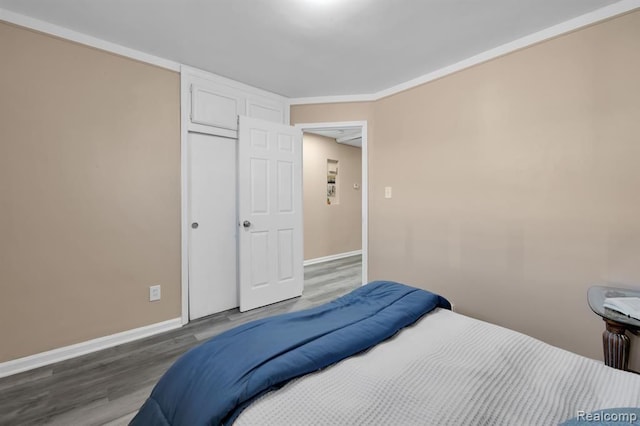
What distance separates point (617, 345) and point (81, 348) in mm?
3467

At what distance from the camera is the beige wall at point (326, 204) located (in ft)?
16.2

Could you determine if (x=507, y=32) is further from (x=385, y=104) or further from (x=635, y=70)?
(x=385, y=104)

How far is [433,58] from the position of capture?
2.49 m

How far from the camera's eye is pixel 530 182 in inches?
84.4

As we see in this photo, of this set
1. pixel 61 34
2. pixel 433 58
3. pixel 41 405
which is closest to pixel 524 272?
pixel 433 58

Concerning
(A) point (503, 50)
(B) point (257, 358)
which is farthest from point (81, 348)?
(A) point (503, 50)

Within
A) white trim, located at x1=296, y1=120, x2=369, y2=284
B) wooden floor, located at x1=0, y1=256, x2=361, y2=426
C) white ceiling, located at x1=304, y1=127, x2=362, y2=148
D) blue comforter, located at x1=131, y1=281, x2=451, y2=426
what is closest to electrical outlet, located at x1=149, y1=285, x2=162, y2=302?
wooden floor, located at x1=0, y1=256, x2=361, y2=426

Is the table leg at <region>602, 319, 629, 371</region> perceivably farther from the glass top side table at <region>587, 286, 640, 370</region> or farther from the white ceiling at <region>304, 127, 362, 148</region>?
the white ceiling at <region>304, 127, 362, 148</region>

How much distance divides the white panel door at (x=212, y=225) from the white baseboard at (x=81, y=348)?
0.94 ft

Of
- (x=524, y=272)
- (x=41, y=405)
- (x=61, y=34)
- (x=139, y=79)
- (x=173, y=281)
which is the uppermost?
(x=61, y=34)

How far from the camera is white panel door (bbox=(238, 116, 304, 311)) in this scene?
9.38 ft

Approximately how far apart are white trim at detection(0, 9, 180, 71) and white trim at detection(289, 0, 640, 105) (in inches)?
56.3

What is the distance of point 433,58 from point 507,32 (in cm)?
56

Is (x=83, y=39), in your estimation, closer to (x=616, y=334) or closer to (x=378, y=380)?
(x=378, y=380)
